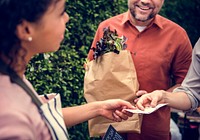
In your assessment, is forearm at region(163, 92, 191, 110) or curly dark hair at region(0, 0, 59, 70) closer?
curly dark hair at region(0, 0, 59, 70)

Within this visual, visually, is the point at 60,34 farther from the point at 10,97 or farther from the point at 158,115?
the point at 158,115

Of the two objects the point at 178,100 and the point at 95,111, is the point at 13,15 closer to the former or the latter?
the point at 95,111

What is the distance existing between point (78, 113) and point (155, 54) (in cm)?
113

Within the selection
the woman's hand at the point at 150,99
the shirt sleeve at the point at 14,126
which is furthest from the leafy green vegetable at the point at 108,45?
the shirt sleeve at the point at 14,126

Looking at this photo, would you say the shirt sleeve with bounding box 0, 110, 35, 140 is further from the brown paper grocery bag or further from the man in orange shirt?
the man in orange shirt

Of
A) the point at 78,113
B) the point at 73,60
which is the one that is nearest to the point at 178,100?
the point at 78,113

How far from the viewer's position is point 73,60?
3961mm

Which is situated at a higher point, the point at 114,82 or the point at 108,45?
the point at 108,45

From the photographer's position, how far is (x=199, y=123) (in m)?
4.61

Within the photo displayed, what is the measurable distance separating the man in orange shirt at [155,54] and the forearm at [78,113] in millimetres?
841

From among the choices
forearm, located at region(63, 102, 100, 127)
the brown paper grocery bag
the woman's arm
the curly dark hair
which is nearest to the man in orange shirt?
the brown paper grocery bag

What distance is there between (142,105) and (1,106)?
1387 millimetres

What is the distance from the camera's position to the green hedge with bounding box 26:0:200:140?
12.3 feet

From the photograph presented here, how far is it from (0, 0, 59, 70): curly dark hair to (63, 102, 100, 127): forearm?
0.75 meters
